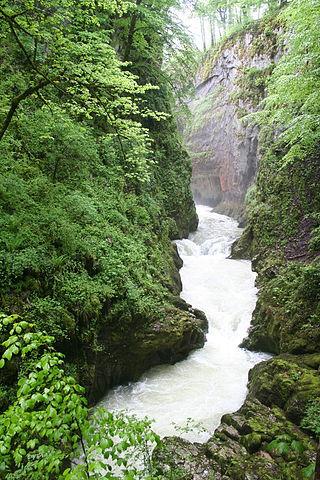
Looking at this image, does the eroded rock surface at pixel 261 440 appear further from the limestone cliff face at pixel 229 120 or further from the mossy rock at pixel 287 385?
the limestone cliff face at pixel 229 120

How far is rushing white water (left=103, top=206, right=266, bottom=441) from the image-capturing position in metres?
7.28

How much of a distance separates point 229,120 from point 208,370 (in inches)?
893

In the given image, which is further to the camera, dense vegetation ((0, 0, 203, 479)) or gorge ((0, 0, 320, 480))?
dense vegetation ((0, 0, 203, 479))

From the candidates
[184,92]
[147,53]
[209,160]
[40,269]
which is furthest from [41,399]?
[209,160]

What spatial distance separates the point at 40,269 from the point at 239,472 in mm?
4680

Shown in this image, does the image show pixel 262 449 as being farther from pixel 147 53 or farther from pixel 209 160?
pixel 209 160

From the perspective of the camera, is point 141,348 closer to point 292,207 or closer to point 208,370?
point 208,370

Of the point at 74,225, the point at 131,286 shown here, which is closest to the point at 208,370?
the point at 131,286

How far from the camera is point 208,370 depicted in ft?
29.5

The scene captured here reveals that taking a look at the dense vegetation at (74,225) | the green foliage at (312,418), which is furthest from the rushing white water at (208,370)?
the green foliage at (312,418)

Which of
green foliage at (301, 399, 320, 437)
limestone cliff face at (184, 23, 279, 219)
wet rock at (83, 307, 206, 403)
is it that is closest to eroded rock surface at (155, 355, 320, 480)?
green foliage at (301, 399, 320, 437)

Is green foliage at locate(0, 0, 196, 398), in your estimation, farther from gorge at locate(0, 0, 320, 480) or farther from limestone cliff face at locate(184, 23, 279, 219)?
limestone cliff face at locate(184, 23, 279, 219)

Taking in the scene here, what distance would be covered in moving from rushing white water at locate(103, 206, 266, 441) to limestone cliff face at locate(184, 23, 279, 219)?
11240mm

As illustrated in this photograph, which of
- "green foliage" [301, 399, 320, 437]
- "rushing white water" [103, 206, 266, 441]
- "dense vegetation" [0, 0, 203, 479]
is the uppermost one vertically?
"dense vegetation" [0, 0, 203, 479]
